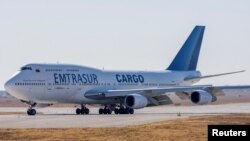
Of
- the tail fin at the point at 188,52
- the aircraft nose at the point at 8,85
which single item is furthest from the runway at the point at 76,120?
the tail fin at the point at 188,52

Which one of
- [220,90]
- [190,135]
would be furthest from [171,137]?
[220,90]

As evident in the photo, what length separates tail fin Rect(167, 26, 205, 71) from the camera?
70250 millimetres

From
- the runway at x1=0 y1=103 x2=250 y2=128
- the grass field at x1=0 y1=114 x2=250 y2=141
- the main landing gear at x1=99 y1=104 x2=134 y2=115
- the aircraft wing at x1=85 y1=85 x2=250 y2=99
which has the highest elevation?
the aircraft wing at x1=85 y1=85 x2=250 y2=99

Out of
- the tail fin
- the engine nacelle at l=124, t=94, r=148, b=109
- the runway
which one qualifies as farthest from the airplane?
the tail fin

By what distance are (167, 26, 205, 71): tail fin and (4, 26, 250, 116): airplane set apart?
3.56 meters

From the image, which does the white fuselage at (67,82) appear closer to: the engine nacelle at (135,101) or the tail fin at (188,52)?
the engine nacelle at (135,101)

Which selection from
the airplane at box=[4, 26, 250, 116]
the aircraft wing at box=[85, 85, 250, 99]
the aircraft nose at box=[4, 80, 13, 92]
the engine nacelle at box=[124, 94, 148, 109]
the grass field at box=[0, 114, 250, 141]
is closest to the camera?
the grass field at box=[0, 114, 250, 141]

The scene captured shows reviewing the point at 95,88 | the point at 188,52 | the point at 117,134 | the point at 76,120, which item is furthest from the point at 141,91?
the point at 117,134

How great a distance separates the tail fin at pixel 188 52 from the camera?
2766 inches

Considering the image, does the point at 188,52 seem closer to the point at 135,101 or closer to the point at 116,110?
the point at 116,110

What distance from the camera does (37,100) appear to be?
56125 mm

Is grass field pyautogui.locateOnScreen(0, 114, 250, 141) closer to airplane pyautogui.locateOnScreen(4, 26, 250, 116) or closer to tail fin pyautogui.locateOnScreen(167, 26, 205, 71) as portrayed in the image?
airplane pyautogui.locateOnScreen(4, 26, 250, 116)

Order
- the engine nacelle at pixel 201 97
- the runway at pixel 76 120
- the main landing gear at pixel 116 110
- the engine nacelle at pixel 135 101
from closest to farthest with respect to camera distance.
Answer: the runway at pixel 76 120
the engine nacelle at pixel 135 101
the engine nacelle at pixel 201 97
the main landing gear at pixel 116 110

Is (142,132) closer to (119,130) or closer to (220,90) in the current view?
(119,130)
